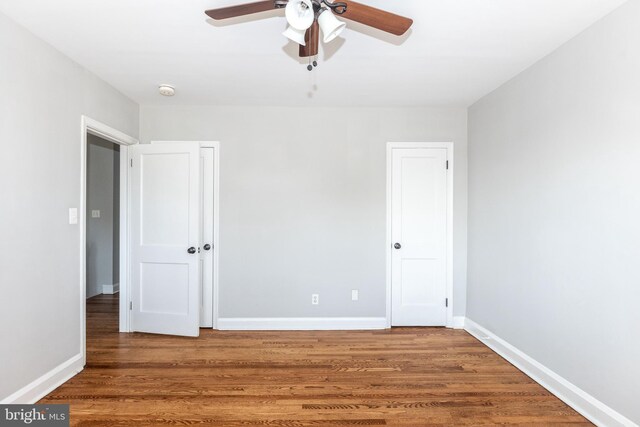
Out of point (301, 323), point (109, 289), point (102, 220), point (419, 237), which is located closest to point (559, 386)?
point (419, 237)

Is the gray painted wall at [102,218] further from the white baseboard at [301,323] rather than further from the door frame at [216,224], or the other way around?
the white baseboard at [301,323]

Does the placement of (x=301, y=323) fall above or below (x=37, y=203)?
below

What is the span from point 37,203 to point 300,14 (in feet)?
6.86

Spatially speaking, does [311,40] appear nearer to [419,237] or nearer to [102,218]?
[419,237]

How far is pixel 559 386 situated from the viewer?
2238 millimetres

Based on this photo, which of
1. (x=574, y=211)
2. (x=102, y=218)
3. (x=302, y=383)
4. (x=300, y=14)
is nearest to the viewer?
(x=300, y=14)

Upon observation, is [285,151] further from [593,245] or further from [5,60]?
[593,245]

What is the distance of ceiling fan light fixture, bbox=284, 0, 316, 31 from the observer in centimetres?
144

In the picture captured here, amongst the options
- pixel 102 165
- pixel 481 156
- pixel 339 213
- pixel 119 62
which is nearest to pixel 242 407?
pixel 339 213

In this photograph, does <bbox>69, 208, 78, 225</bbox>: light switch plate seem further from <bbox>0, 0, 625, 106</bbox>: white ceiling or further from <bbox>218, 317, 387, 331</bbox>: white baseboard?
<bbox>218, 317, 387, 331</bbox>: white baseboard

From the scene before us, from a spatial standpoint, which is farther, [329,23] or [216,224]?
[216,224]

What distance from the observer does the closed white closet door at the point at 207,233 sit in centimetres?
348

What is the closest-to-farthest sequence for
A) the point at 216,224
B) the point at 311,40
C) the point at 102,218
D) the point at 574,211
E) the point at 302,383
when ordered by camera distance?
the point at 311,40 < the point at 574,211 < the point at 302,383 < the point at 216,224 < the point at 102,218

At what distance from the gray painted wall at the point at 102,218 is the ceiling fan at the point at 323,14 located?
4.25 metres
